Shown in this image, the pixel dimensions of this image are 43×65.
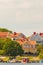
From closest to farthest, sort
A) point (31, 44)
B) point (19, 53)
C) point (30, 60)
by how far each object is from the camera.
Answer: point (30, 60), point (19, 53), point (31, 44)

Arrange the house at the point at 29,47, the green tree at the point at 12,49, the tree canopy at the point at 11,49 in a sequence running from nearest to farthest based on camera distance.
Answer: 1. the green tree at the point at 12,49
2. the tree canopy at the point at 11,49
3. the house at the point at 29,47

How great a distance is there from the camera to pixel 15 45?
11406 cm

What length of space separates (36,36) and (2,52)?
50.3 m

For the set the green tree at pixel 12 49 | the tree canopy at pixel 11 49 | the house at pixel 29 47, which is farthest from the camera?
the house at pixel 29 47

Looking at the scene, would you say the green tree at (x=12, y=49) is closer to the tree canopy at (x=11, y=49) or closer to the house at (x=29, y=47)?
the tree canopy at (x=11, y=49)

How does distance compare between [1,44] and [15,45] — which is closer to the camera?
[15,45]

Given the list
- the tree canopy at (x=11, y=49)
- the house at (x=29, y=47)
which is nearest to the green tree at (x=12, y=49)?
the tree canopy at (x=11, y=49)

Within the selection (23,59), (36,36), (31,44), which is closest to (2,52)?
(23,59)

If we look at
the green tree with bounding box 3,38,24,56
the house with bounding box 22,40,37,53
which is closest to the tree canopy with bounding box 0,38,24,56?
the green tree with bounding box 3,38,24,56

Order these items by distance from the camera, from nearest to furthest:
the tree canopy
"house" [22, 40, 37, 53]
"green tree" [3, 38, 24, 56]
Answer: "green tree" [3, 38, 24, 56], the tree canopy, "house" [22, 40, 37, 53]

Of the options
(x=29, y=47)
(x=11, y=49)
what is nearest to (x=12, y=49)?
(x=11, y=49)

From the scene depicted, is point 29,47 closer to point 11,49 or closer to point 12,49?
point 12,49

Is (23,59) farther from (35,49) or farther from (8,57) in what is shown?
(35,49)

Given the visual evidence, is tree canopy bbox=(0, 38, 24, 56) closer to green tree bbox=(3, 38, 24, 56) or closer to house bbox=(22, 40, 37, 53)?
green tree bbox=(3, 38, 24, 56)
